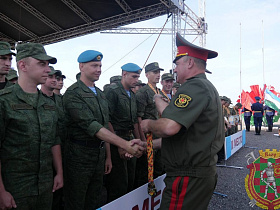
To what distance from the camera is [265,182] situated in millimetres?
3416

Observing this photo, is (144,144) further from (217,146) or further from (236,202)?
(236,202)

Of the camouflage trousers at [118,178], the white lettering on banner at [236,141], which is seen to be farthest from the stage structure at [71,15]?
the camouflage trousers at [118,178]

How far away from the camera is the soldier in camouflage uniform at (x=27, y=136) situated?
1.61m

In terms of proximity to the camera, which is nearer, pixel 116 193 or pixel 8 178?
pixel 8 178

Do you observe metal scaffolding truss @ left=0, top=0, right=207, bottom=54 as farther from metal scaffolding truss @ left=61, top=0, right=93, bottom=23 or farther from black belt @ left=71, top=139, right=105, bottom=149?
black belt @ left=71, top=139, right=105, bottom=149

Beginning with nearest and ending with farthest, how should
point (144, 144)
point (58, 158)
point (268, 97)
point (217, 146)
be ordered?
point (217, 146) → point (58, 158) → point (144, 144) → point (268, 97)

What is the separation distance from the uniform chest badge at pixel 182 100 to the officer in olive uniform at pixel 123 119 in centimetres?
160

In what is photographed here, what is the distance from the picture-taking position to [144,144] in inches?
91.4

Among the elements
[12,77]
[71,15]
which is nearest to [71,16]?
[71,15]

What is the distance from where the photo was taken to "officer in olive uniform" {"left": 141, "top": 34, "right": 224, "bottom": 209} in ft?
5.11

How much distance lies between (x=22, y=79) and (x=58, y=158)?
0.76 m

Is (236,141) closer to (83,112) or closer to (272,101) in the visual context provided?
(83,112)

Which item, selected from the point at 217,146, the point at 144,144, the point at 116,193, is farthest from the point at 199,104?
the point at 116,193

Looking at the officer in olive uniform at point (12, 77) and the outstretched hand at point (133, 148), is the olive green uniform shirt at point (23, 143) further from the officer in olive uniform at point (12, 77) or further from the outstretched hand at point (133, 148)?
the officer in olive uniform at point (12, 77)
